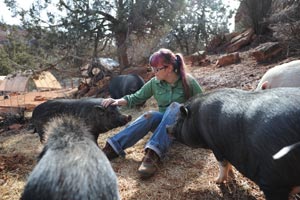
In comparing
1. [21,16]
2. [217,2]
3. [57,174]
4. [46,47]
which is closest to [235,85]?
[57,174]

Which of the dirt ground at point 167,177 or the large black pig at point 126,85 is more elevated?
the large black pig at point 126,85

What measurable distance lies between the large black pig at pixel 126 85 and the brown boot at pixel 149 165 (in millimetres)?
3934

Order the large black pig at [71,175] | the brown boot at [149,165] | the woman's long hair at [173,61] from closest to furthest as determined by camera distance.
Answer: the large black pig at [71,175], the brown boot at [149,165], the woman's long hair at [173,61]

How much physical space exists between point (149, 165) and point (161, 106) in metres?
0.86

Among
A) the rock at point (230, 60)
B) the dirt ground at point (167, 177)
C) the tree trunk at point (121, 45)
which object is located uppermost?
the tree trunk at point (121, 45)

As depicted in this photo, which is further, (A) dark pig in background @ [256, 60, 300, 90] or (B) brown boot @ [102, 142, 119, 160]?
(B) brown boot @ [102, 142, 119, 160]

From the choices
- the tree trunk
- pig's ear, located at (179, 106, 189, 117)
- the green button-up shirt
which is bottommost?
pig's ear, located at (179, 106, 189, 117)

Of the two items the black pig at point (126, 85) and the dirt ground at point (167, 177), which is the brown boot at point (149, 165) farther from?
the black pig at point (126, 85)

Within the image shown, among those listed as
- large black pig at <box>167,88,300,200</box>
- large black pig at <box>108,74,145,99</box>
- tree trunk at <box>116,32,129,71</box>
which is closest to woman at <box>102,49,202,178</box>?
large black pig at <box>167,88,300,200</box>

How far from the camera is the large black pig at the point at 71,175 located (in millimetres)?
1598

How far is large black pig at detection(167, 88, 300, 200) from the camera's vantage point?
6.10 feet

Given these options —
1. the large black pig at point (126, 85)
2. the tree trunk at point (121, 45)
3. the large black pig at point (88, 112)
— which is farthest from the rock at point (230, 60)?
the large black pig at point (88, 112)

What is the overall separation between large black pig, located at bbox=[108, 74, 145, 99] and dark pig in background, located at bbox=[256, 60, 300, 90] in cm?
416

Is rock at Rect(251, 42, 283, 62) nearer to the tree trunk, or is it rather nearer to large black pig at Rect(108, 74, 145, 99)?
large black pig at Rect(108, 74, 145, 99)
